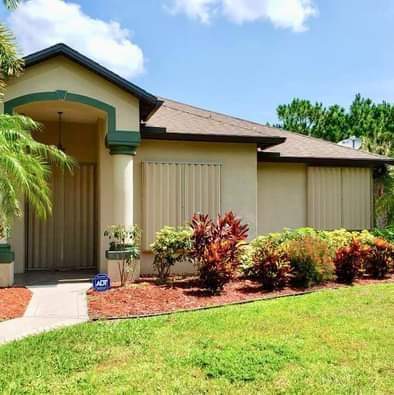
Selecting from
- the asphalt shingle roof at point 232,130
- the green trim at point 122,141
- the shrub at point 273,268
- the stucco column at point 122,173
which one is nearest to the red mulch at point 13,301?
the stucco column at point 122,173

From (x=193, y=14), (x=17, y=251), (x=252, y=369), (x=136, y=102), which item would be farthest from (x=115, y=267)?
(x=193, y=14)

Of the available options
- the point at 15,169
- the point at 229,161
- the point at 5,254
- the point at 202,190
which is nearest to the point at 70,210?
the point at 5,254

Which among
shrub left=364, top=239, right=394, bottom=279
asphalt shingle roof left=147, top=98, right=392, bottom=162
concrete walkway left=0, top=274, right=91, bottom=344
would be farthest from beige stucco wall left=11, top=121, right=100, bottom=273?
shrub left=364, top=239, right=394, bottom=279

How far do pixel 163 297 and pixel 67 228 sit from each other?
19.3 feet

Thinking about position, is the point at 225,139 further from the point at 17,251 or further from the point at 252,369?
the point at 252,369

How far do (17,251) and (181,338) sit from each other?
23.6 ft

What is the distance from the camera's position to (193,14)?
13.4 m

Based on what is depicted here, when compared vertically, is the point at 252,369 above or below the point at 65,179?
below

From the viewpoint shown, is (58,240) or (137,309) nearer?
(137,309)

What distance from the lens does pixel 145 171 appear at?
11781mm

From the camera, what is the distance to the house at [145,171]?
1058 centimetres

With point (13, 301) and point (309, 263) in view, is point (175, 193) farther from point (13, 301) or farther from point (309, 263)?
point (13, 301)

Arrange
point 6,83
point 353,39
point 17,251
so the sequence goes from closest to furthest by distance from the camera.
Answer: point 6,83
point 17,251
point 353,39

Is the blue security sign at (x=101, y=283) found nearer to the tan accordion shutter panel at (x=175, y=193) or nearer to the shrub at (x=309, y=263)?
the tan accordion shutter panel at (x=175, y=193)
